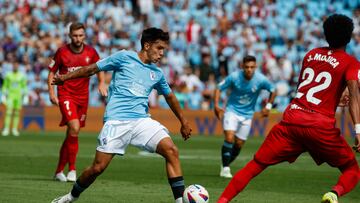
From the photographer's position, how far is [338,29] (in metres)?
10.0

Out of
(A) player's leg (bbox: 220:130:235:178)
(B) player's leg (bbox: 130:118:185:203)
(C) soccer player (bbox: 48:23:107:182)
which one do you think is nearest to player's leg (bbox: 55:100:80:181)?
(C) soccer player (bbox: 48:23:107:182)

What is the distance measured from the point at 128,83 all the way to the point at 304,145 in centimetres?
218

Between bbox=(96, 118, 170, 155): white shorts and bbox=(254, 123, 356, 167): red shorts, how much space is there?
1.28m

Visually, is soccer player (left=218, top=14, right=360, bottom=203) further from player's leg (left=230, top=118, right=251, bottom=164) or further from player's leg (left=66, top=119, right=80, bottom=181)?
player's leg (left=230, top=118, right=251, bottom=164)

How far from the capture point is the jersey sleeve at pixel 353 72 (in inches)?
389

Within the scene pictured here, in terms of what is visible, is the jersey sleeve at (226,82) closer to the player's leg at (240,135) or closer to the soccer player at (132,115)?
the player's leg at (240,135)

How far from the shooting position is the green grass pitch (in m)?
12.8

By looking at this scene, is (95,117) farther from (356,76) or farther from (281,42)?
(356,76)

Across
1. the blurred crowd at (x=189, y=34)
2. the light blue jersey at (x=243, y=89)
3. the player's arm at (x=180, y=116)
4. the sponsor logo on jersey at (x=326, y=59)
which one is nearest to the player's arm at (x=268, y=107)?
the light blue jersey at (x=243, y=89)

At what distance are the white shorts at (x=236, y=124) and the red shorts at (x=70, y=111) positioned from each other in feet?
10.9

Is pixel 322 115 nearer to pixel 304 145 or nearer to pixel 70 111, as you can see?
pixel 304 145

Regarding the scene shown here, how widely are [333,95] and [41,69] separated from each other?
25.1m

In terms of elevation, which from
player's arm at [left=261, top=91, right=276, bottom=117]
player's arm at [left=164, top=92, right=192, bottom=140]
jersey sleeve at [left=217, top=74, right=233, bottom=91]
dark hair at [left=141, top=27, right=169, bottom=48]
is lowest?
player's arm at [left=261, top=91, right=276, bottom=117]

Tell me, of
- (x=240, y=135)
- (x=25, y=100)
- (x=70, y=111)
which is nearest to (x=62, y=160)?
(x=70, y=111)
